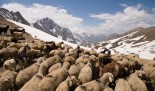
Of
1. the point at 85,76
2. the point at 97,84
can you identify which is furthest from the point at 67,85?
the point at 85,76

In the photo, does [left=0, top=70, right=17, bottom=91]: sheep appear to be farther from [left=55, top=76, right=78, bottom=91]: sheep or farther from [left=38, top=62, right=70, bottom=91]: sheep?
[left=55, top=76, right=78, bottom=91]: sheep

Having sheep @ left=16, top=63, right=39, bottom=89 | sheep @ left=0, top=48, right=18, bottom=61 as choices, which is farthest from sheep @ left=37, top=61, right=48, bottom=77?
sheep @ left=0, top=48, right=18, bottom=61

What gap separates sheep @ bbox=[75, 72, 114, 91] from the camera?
43.7 ft

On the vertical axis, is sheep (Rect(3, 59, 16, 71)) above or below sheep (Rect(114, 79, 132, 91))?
above

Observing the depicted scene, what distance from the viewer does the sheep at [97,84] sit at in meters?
13.3

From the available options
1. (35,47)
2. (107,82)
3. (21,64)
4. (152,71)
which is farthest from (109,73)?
(35,47)

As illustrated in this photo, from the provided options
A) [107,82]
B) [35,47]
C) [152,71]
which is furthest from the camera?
[35,47]

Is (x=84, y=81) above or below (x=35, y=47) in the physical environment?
below

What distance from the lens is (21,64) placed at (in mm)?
21109

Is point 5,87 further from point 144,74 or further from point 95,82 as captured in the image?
point 144,74

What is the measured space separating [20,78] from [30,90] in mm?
2846

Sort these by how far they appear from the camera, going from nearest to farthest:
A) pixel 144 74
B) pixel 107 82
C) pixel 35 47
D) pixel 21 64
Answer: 1. pixel 107 82
2. pixel 144 74
3. pixel 21 64
4. pixel 35 47

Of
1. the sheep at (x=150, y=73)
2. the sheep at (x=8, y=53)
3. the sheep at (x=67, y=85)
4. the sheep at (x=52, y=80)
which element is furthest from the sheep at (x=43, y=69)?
the sheep at (x=150, y=73)

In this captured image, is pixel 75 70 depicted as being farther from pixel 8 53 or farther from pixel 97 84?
pixel 8 53
